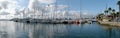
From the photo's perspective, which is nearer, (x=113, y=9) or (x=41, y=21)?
(x=41, y=21)

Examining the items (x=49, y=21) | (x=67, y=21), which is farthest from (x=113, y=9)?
(x=49, y=21)

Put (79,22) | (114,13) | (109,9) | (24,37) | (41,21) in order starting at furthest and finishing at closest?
1. (109,9)
2. (114,13)
3. (41,21)
4. (79,22)
5. (24,37)

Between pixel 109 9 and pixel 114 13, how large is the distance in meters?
9.95

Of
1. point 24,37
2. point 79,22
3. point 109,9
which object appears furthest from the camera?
point 109,9

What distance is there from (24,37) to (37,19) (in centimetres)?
8009

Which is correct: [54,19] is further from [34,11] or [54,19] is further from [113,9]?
[113,9]

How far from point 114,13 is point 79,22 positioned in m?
24.9

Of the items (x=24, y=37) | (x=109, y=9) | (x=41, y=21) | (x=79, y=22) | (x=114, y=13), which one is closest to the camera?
(x=24, y=37)

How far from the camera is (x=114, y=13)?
119 meters

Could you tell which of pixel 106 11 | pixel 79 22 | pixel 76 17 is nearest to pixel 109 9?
pixel 106 11

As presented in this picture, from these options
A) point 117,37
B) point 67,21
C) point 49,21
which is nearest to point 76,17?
point 67,21

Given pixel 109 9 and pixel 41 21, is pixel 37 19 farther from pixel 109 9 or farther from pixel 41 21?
pixel 109 9

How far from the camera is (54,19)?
10706 centimetres

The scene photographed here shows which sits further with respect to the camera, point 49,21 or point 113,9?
point 113,9
